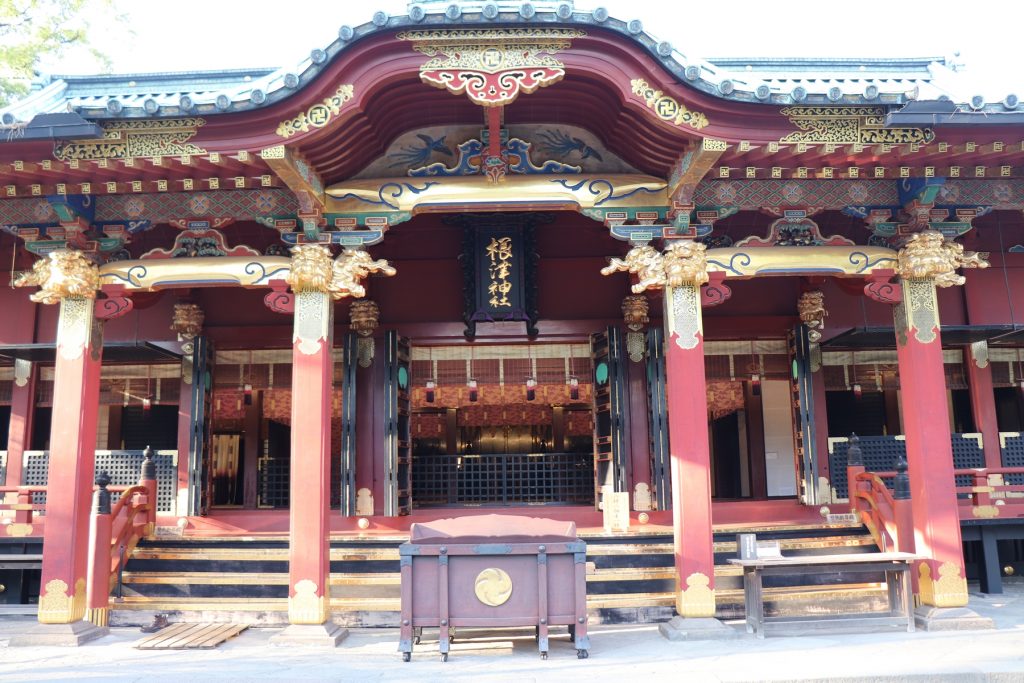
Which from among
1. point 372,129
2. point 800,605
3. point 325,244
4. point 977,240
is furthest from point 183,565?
point 977,240

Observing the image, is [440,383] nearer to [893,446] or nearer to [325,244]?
[325,244]

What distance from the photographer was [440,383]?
36.9 ft

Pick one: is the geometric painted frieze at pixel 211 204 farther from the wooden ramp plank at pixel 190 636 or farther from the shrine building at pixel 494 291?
the wooden ramp plank at pixel 190 636

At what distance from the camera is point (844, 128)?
754 cm

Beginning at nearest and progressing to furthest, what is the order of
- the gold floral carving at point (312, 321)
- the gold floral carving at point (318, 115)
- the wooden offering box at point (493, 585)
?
the wooden offering box at point (493, 585), the gold floral carving at point (318, 115), the gold floral carving at point (312, 321)

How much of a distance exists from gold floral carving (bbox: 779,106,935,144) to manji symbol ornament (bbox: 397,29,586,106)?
85.6 inches

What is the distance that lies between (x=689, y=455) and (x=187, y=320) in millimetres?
6840

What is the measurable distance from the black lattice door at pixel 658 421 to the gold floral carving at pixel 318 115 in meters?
4.85

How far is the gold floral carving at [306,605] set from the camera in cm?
742

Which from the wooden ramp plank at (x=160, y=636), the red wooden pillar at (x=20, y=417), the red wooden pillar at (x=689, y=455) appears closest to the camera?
the wooden ramp plank at (x=160, y=636)

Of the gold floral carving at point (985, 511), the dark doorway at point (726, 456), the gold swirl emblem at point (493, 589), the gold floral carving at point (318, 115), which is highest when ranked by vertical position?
the gold floral carving at point (318, 115)

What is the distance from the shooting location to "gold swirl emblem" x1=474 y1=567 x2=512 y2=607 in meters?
6.64

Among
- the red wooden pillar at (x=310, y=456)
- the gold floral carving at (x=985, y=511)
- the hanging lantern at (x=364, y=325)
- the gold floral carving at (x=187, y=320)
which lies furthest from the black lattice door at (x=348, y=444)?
the gold floral carving at (x=985, y=511)

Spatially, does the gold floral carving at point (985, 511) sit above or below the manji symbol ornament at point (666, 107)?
below
